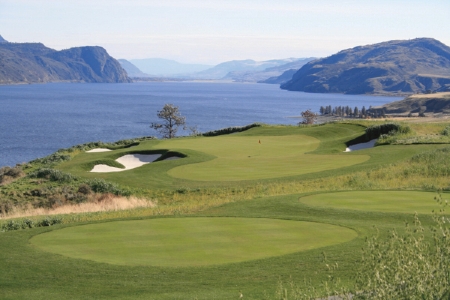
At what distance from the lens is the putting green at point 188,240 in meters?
13.3

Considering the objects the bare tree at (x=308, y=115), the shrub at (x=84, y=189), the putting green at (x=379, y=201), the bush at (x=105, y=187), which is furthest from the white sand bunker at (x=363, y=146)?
the bare tree at (x=308, y=115)

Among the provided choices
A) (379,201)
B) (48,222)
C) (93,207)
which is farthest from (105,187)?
(379,201)

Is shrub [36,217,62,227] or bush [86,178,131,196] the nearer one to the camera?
shrub [36,217,62,227]

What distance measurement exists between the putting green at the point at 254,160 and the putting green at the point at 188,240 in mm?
14782

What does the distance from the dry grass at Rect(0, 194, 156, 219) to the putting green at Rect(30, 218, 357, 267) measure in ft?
28.0

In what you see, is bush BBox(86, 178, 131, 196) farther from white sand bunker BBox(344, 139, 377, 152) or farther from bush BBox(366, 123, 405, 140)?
bush BBox(366, 123, 405, 140)

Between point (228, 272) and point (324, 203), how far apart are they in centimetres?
915

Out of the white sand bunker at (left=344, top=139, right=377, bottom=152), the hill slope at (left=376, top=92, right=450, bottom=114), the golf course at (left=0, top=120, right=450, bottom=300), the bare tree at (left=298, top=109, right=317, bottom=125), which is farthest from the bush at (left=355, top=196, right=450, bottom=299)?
the hill slope at (left=376, top=92, right=450, bottom=114)

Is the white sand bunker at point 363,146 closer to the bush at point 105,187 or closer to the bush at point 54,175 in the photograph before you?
the bush at point 105,187

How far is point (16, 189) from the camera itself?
31562 millimetres

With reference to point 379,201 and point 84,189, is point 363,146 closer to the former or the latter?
point 84,189

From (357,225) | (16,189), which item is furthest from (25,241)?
(16,189)

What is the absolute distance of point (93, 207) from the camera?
85.7ft

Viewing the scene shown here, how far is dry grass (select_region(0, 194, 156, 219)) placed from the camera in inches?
987
